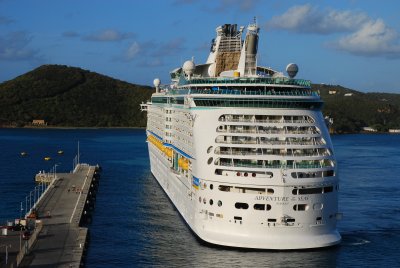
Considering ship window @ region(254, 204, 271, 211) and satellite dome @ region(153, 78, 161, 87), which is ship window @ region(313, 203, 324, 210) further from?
satellite dome @ region(153, 78, 161, 87)

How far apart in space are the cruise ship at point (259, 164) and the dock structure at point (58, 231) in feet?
25.3

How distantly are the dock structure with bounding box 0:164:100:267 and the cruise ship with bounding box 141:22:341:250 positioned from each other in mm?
7721

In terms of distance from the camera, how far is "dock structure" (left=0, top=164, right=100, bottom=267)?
3419cm

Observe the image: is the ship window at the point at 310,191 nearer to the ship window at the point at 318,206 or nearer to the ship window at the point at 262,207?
the ship window at the point at 318,206

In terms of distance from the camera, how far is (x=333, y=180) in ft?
122

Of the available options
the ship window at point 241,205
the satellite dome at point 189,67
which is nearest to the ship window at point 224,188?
the ship window at point 241,205

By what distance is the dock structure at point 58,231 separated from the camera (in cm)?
3419

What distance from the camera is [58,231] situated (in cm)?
4141

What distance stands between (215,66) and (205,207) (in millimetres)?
15977

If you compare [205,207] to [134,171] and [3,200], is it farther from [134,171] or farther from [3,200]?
[134,171]

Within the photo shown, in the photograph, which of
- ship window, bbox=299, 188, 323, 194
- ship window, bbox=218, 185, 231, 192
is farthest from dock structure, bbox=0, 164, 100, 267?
ship window, bbox=299, 188, 323, 194

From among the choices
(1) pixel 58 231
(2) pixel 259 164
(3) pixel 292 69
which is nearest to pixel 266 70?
(3) pixel 292 69

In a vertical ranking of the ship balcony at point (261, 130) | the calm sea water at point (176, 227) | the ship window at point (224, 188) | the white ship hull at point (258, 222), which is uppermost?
the ship balcony at point (261, 130)

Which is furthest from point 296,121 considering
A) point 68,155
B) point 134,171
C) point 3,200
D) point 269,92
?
point 68,155
